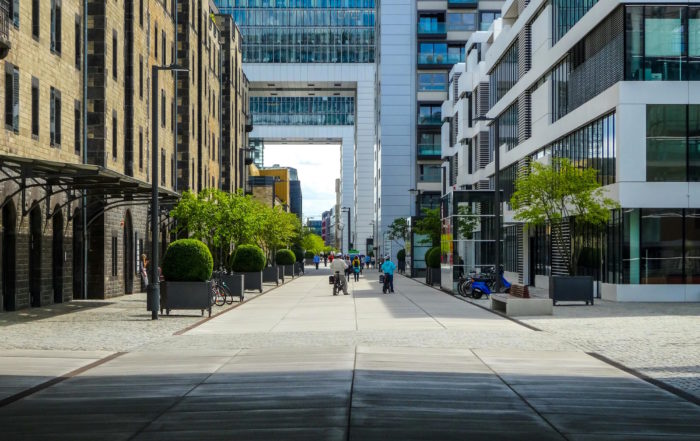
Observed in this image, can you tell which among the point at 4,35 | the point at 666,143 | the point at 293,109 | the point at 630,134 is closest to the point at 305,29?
the point at 293,109

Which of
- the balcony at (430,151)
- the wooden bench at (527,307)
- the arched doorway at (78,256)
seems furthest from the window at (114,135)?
the balcony at (430,151)

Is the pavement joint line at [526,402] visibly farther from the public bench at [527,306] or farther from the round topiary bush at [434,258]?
the round topiary bush at [434,258]

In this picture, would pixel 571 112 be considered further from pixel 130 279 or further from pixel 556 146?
pixel 130 279

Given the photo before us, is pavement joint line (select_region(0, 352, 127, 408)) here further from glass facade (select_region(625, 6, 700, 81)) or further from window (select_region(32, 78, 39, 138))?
glass facade (select_region(625, 6, 700, 81))

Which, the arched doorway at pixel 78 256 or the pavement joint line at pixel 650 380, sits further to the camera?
the arched doorway at pixel 78 256

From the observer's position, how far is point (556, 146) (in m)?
47.1

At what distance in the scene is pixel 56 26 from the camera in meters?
33.3

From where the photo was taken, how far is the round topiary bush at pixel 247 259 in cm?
4344

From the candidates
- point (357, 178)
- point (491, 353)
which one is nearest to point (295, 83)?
point (357, 178)

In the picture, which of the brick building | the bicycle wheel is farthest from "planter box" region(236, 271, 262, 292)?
the bicycle wheel

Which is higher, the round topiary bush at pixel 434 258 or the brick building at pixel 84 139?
the brick building at pixel 84 139

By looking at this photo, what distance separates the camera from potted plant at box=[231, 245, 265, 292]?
143 ft

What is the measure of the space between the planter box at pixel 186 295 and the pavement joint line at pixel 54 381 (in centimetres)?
1047

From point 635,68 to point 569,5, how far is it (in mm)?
9220
